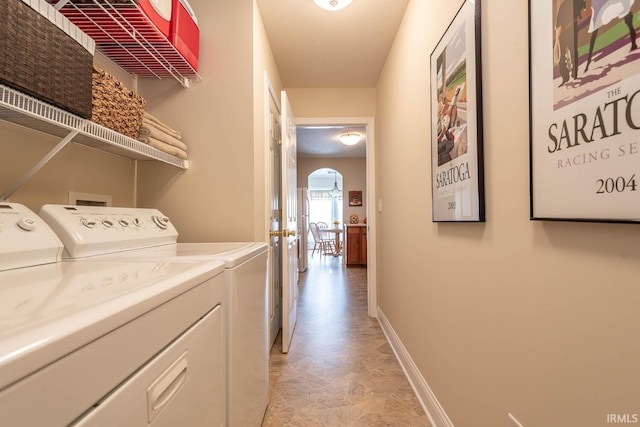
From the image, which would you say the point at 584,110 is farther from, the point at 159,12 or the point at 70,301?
the point at 159,12

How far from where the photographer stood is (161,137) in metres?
1.50

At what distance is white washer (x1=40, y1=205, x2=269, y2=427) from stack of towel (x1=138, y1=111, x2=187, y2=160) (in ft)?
1.13

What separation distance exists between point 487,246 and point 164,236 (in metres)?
1.35

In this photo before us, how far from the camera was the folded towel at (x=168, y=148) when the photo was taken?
143cm

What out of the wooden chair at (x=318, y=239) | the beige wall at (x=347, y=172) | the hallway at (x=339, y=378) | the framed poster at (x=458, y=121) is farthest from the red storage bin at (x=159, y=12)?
the wooden chair at (x=318, y=239)

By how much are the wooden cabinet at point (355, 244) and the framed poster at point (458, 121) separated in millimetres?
4695

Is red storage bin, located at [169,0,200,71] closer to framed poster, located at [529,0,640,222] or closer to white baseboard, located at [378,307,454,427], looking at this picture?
framed poster, located at [529,0,640,222]

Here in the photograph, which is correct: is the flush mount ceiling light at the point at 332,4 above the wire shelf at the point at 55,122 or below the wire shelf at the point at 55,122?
above

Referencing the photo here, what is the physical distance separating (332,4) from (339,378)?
7.72ft

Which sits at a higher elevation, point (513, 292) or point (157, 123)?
point (157, 123)

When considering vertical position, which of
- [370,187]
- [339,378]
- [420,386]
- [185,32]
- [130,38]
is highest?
[185,32]

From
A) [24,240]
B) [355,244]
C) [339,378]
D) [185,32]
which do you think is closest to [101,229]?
[24,240]

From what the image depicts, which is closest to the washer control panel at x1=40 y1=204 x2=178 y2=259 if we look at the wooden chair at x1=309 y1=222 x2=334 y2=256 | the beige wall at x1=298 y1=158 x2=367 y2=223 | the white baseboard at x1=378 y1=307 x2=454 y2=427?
the white baseboard at x1=378 y1=307 x2=454 y2=427

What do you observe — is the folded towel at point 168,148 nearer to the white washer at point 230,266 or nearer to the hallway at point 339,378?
the white washer at point 230,266
